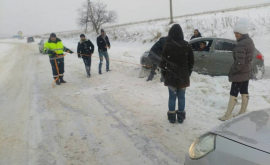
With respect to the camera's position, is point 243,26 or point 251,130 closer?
point 251,130

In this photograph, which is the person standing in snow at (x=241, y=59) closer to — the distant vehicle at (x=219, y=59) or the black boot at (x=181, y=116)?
the black boot at (x=181, y=116)

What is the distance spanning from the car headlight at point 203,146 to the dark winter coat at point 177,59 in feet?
5.93

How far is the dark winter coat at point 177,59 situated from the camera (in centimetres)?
369

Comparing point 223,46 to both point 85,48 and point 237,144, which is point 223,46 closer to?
point 85,48

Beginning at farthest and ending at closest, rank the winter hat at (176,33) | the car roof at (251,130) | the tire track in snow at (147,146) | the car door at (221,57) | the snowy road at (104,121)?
the car door at (221,57)
the winter hat at (176,33)
the snowy road at (104,121)
the tire track in snow at (147,146)
the car roof at (251,130)

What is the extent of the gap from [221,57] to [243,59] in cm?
310

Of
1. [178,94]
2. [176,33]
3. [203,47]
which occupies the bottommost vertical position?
[178,94]

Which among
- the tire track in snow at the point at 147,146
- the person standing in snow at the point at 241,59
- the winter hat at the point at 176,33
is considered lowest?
the tire track in snow at the point at 147,146

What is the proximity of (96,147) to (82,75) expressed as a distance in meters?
5.98

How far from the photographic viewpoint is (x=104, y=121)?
171 inches

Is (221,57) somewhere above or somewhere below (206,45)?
below

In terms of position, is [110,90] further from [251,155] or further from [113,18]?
[113,18]

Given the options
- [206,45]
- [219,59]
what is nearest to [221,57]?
[219,59]

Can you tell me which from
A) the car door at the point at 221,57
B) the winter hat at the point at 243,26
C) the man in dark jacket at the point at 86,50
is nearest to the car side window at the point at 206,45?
the car door at the point at 221,57
